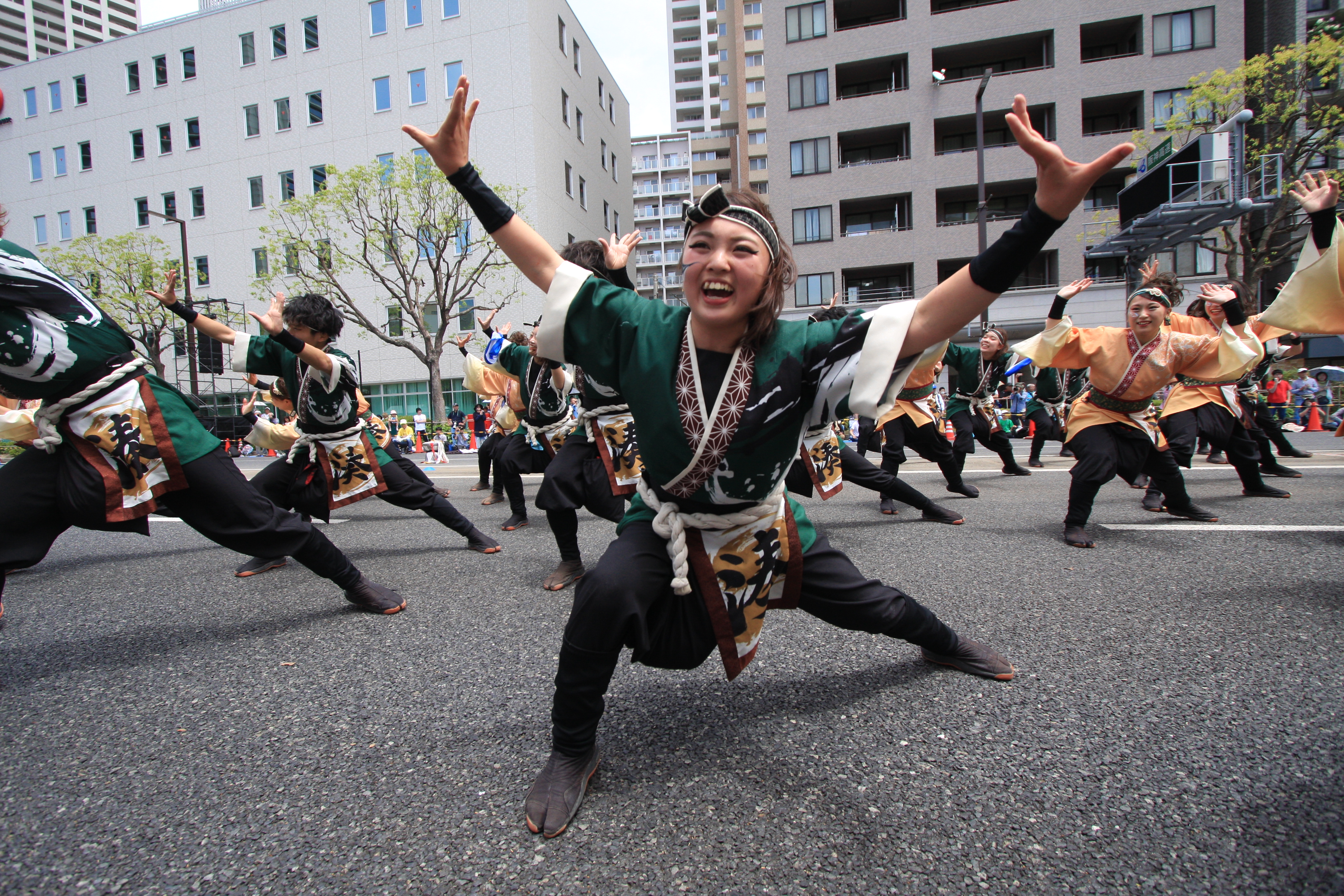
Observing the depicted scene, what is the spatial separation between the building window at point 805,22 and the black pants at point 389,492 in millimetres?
29410

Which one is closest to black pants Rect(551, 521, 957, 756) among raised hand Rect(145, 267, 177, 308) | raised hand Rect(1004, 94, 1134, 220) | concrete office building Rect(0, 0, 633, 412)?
raised hand Rect(1004, 94, 1134, 220)

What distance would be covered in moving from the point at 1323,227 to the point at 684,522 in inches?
114

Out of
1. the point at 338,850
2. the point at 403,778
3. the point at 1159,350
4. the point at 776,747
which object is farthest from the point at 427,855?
the point at 1159,350

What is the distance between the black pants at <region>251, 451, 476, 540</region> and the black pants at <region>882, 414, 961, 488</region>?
3621 millimetres

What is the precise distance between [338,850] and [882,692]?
5.43ft

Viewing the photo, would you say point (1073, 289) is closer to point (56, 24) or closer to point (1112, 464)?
point (1112, 464)

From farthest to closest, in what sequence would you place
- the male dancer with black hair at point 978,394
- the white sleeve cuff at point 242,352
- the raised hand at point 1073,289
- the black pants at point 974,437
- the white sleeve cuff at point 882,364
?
1. the black pants at point 974,437
2. the male dancer with black hair at point 978,394
3. the white sleeve cuff at point 242,352
4. the raised hand at point 1073,289
5. the white sleeve cuff at point 882,364

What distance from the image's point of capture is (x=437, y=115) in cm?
2652

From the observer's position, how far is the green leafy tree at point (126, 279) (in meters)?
25.7

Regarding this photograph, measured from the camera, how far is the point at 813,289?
91.0 feet

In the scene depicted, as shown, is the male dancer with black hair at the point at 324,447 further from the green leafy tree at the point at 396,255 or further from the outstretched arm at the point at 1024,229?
the green leafy tree at the point at 396,255

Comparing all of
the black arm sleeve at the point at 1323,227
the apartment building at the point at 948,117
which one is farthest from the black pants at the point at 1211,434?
the apartment building at the point at 948,117

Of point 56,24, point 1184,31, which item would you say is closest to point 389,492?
point 1184,31

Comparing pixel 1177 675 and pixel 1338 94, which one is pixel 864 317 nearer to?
pixel 1177 675
